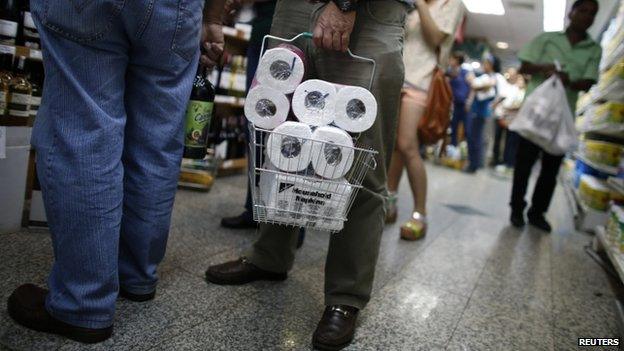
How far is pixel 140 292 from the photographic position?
52.6 inches

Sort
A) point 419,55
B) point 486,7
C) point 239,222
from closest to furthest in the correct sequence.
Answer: point 239,222 < point 419,55 < point 486,7

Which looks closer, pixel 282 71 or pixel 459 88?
pixel 282 71

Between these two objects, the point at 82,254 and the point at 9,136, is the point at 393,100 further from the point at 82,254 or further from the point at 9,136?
the point at 9,136

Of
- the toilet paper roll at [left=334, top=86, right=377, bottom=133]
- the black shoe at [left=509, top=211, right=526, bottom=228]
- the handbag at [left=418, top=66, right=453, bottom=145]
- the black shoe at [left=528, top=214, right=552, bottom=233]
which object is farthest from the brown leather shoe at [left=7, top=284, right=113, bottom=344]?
the black shoe at [left=528, top=214, right=552, bottom=233]

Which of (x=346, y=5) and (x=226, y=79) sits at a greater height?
(x=346, y=5)

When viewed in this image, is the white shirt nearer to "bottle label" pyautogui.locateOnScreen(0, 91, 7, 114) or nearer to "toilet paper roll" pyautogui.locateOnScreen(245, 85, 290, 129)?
"toilet paper roll" pyautogui.locateOnScreen(245, 85, 290, 129)

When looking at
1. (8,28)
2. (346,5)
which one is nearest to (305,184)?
(346,5)

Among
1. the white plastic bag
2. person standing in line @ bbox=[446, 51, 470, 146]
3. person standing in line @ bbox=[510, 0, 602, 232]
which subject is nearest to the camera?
the white plastic bag

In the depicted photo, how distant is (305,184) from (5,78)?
1.26 meters

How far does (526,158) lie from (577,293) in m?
1.45

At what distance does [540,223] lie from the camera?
134 inches

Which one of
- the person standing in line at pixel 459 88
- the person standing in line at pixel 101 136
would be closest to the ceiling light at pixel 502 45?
the person standing in line at pixel 459 88

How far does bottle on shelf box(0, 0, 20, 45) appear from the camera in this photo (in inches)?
64.8

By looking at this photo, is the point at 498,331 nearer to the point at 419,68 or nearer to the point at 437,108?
the point at 437,108
